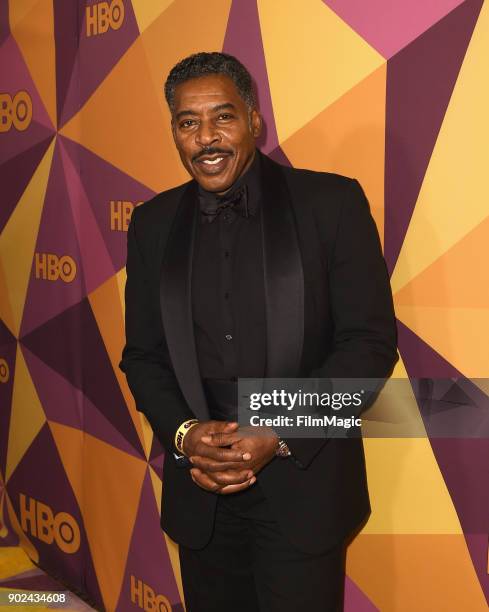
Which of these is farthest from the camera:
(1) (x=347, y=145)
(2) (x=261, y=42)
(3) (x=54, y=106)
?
(3) (x=54, y=106)

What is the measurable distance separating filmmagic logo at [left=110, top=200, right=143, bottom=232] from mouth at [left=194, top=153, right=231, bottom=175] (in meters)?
0.81

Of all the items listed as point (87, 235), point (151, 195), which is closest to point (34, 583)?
point (87, 235)

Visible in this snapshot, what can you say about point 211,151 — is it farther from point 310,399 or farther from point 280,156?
point 310,399

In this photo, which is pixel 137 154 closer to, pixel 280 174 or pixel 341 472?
pixel 280 174

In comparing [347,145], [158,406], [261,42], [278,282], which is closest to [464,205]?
[347,145]

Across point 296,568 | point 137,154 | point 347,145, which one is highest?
point 137,154

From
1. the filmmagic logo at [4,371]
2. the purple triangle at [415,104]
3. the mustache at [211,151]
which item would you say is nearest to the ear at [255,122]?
the mustache at [211,151]

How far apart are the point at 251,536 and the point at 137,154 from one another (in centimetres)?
131

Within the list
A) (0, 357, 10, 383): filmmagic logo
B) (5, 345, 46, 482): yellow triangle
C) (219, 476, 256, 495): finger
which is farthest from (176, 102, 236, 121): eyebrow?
(0, 357, 10, 383): filmmagic logo

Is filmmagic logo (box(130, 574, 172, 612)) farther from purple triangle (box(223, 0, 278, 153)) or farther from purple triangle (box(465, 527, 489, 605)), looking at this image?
purple triangle (box(223, 0, 278, 153))

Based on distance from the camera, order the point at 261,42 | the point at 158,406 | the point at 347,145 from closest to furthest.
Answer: the point at 158,406 → the point at 347,145 → the point at 261,42

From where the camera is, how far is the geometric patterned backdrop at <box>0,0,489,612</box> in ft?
6.17

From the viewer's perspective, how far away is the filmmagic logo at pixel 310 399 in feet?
5.79

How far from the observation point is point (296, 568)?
1834mm
